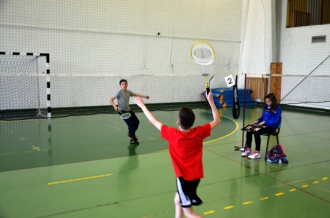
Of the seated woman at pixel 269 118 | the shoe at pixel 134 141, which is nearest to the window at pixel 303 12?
the seated woman at pixel 269 118

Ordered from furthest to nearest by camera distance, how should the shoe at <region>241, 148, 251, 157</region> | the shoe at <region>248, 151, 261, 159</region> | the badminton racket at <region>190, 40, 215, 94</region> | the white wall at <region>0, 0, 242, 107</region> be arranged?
1. the white wall at <region>0, 0, 242, 107</region>
2. the badminton racket at <region>190, 40, 215, 94</region>
3. the shoe at <region>241, 148, 251, 157</region>
4. the shoe at <region>248, 151, 261, 159</region>

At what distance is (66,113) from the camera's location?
14.9 m

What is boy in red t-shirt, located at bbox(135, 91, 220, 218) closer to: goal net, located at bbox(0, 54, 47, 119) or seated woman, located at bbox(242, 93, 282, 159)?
seated woman, located at bbox(242, 93, 282, 159)

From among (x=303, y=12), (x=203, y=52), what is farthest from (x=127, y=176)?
(x=303, y=12)

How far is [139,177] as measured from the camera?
6090 millimetres

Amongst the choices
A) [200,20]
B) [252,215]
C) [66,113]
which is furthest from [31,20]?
[252,215]

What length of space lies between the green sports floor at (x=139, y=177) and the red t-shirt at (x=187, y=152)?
4.71ft

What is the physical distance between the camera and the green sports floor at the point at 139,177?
15.3ft

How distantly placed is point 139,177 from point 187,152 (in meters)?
3.04

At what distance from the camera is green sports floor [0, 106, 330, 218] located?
4672 millimetres

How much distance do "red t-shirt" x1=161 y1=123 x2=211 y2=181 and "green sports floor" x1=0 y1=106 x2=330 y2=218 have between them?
1434 mm

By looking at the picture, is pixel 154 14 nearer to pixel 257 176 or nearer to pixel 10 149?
pixel 10 149

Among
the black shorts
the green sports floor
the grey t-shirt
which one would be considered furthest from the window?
the black shorts

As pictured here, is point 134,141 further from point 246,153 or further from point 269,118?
point 269,118
